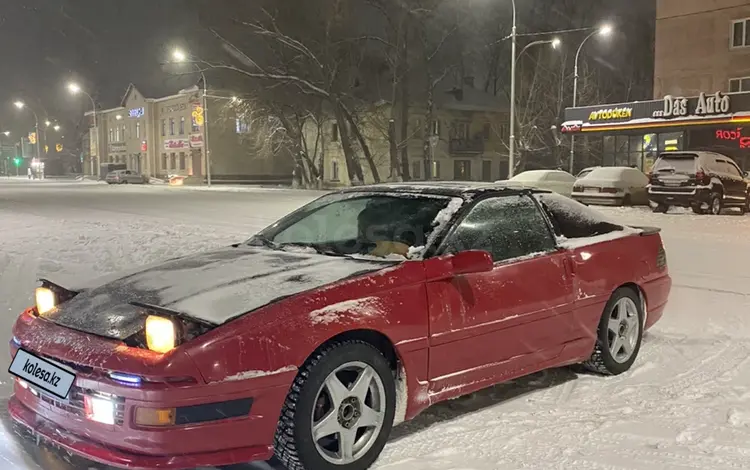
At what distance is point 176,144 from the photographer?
63500mm

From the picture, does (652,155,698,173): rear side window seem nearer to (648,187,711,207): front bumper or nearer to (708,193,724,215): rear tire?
(648,187,711,207): front bumper

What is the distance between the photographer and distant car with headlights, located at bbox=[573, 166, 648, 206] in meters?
22.9

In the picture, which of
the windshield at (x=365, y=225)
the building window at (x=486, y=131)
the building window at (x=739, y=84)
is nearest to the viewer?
the windshield at (x=365, y=225)

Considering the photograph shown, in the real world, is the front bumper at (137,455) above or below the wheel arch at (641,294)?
below

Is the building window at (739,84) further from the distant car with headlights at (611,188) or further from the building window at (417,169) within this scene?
the building window at (417,169)

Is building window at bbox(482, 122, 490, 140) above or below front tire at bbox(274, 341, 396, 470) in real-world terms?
above

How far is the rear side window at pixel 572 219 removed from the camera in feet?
16.1

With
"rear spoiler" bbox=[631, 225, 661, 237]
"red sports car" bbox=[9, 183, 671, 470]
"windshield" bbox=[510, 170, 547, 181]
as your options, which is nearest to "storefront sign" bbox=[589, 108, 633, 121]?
"windshield" bbox=[510, 170, 547, 181]

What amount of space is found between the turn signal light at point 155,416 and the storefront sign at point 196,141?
57762mm

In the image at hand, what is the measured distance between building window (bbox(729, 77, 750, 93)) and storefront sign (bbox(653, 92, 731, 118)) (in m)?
7.37

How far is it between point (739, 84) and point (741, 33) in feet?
7.89

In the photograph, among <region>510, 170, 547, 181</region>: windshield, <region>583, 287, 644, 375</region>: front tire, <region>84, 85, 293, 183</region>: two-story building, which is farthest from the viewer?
<region>84, 85, 293, 183</region>: two-story building

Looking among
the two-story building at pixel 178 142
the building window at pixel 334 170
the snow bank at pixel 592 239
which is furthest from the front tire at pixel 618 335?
the building window at pixel 334 170

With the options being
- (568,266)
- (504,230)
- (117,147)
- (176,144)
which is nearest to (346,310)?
(504,230)
